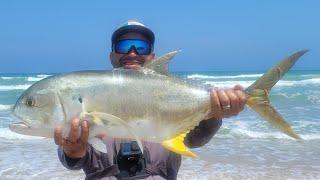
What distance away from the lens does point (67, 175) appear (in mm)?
7438

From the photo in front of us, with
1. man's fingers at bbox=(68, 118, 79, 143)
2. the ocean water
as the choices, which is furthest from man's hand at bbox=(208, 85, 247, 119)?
the ocean water

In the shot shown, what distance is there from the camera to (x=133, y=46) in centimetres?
342

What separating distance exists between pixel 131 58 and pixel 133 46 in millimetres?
92

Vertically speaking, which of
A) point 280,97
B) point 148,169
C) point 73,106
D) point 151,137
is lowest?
point 280,97

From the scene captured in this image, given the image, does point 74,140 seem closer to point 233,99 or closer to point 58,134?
point 58,134

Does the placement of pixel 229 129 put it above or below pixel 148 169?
below

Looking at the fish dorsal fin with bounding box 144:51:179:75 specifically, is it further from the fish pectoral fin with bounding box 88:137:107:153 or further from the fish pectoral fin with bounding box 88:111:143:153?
the fish pectoral fin with bounding box 88:137:107:153

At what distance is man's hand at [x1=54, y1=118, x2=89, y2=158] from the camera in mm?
2539

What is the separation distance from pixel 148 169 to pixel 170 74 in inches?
29.6

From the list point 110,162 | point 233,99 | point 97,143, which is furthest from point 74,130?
point 233,99

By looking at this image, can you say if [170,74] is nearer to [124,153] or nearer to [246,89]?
[246,89]

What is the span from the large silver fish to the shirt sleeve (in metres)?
0.57

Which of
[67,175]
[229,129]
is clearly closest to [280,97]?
[229,129]

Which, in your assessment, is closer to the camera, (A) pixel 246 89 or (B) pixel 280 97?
(A) pixel 246 89
